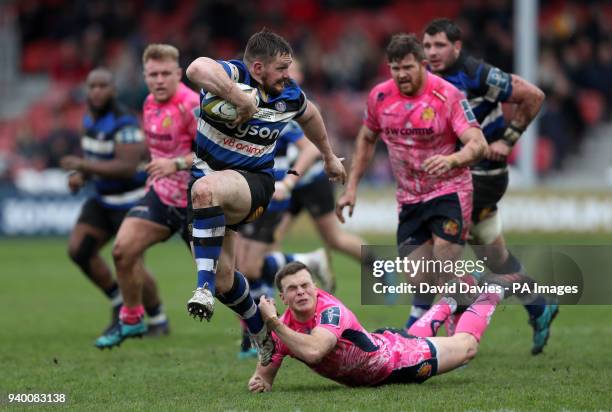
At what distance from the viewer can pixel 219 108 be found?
724cm

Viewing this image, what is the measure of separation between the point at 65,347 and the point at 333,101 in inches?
596

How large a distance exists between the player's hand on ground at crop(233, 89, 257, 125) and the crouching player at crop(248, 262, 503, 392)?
3.31 ft

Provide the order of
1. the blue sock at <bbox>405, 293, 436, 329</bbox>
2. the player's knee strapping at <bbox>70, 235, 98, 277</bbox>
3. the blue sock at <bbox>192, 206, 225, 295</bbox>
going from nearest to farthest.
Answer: the blue sock at <bbox>192, 206, 225, 295</bbox> < the blue sock at <bbox>405, 293, 436, 329</bbox> < the player's knee strapping at <bbox>70, 235, 98, 277</bbox>

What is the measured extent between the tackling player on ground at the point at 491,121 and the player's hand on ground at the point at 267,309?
6.55ft

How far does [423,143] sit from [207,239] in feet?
7.18

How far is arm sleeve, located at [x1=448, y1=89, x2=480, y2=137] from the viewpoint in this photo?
8445 millimetres

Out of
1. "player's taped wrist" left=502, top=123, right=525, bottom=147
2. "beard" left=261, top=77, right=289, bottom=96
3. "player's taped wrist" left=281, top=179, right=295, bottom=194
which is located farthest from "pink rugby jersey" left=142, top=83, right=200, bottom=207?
"player's taped wrist" left=502, top=123, right=525, bottom=147

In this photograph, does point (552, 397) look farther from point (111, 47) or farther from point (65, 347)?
point (111, 47)

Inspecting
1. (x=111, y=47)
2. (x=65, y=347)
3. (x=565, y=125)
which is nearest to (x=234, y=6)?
(x=111, y=47)

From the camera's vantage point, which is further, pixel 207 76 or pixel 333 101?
pixel 333 101

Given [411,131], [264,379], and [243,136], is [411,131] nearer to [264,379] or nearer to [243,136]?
[243,136]

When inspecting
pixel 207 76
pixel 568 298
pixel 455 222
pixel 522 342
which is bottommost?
pixel 522 342

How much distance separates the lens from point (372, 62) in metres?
25.0

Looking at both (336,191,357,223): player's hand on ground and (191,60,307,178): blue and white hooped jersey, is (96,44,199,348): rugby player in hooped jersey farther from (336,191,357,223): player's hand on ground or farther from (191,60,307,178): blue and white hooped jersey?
(191,60,307,178): blue and white hooped jersey
